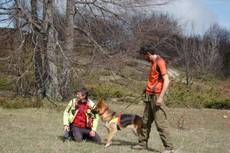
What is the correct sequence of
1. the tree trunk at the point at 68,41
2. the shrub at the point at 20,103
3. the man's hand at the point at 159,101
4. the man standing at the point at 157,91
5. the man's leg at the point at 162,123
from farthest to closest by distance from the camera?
the tree trunk at the point at 68,41, the shrub at the point at 20,103, the man's leg at the point at 162,123, the man standing at the point at 157,91, the man's hand at the point at 159,101

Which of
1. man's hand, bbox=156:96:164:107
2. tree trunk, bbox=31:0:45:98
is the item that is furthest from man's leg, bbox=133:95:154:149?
tree trunk, bbox=31:0:45:98

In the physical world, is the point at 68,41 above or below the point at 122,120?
above

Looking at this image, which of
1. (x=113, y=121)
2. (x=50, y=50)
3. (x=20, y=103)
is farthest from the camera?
(x=50, y=50)

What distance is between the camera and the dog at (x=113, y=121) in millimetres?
10781

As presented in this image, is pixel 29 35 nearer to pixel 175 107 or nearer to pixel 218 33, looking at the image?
pixel 175 107

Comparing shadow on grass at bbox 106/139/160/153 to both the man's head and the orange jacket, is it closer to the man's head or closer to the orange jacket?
the orange jacket

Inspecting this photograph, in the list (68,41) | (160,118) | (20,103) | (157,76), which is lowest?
(20,103)

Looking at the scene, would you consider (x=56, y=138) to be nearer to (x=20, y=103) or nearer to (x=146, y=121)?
(x=146, y=121)

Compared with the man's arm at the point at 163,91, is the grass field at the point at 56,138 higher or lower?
lower

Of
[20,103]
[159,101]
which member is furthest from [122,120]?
[20,103]

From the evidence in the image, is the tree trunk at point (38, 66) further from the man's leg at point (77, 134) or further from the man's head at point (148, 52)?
the man's head at point (148, 52)

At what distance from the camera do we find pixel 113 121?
35.6 feet

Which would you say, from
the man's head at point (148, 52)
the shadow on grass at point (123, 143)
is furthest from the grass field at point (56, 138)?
the man's head at point (148, 52)

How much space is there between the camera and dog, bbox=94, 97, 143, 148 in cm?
1078
